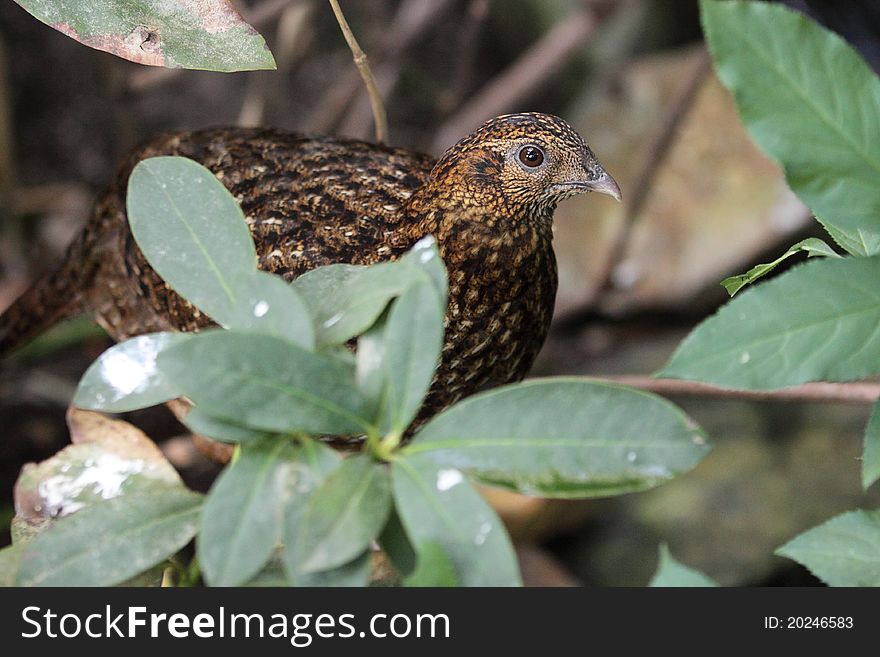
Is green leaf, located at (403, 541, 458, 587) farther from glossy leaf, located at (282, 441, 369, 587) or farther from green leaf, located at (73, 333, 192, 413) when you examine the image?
green leaf, located at (73, 333, 192, 413)

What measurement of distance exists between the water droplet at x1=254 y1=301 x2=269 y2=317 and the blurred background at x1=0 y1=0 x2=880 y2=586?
1.69 metres

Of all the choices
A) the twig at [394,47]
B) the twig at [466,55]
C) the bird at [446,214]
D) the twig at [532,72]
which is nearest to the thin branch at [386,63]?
the twig at [394,47]

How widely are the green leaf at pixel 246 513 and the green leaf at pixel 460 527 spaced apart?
0.08 m

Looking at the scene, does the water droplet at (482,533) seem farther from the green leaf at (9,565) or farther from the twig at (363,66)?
the twig at (363,66)

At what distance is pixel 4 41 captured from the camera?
3.15 m

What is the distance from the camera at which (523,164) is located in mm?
1459

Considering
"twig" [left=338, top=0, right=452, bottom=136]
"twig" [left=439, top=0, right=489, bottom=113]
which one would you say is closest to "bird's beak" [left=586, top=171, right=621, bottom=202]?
"twig" [left=439, top=0, right=489, bottom=113]

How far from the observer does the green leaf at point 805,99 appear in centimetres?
70

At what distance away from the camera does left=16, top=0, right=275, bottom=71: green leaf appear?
102 centimetres

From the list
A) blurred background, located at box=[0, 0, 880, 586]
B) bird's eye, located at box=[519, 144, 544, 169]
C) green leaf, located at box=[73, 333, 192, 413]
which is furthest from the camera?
blurred background, located at box=[0, 0, 880, 586]

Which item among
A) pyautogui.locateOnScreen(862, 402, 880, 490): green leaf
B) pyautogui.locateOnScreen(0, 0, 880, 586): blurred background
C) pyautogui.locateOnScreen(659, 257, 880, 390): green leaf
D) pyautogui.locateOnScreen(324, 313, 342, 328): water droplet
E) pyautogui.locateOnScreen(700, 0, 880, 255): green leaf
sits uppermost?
pyautogui.locateOnScreen(700, 0, 880, 255): green leaf

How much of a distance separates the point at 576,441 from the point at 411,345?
0.13 metres

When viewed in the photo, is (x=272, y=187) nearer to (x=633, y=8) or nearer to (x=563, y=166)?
(x=563, y=166)

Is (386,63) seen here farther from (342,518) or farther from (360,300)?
(342,518)
